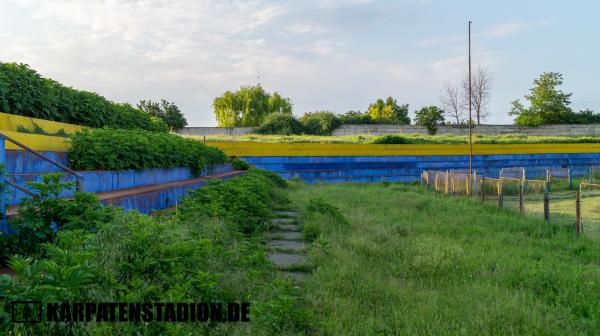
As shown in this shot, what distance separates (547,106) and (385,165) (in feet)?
109

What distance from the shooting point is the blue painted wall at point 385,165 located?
77.4 feet

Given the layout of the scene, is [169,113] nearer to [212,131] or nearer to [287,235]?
[212,131]

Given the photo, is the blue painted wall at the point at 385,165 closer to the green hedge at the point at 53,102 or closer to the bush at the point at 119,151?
the green hedge at the point at 53,102

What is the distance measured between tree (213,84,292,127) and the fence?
34.5m

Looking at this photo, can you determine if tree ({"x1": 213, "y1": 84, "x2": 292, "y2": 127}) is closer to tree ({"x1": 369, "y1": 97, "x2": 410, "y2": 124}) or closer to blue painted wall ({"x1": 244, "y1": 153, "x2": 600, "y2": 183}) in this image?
tree ({"x1": 369, "y1": 97, "x2": 410, "y2": 124})

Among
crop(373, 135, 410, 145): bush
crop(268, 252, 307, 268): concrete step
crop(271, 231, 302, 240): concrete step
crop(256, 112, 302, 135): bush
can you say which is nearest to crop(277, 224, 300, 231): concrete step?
crop(271, 231, 302, 240): concrete step

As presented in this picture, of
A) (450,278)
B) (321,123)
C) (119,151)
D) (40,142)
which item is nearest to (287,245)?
(450,278)

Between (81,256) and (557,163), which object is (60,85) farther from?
(557,163)

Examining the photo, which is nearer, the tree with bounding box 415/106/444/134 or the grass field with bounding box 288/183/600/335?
the grass field with bounding box 288/183/600/335

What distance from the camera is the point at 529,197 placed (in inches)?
663

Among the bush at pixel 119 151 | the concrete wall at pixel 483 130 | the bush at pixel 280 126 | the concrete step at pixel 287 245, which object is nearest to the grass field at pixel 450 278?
the concrete step at pixel 287 245

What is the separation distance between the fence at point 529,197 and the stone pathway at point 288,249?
5970mm

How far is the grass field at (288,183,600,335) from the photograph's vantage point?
4.23 m

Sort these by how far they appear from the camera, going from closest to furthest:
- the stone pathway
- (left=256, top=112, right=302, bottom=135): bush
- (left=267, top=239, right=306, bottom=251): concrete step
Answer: the stone pathway < (left=267, top=239, right=306, bottom=251): concrete step < (left=256, top=112, right=302, bottom=135): bush
